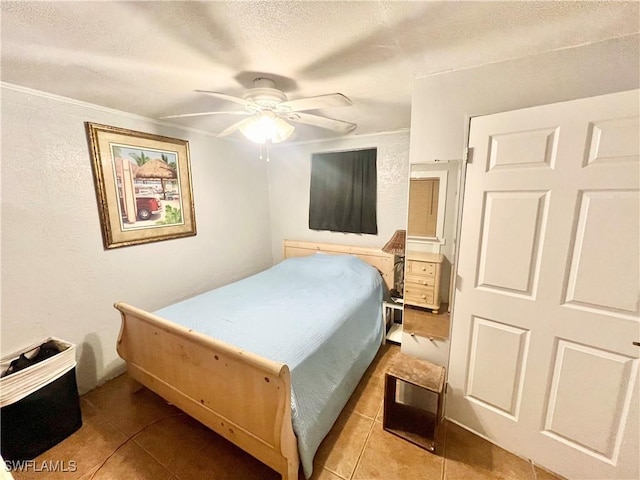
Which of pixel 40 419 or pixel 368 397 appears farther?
pixel 368 397

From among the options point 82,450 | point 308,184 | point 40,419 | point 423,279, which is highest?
point 308,184

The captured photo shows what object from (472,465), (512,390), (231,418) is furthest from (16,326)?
(512,390)

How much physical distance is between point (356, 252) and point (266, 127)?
1910 mm

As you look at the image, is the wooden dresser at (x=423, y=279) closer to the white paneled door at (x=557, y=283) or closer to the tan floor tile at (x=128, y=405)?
the white paneled door at (x=557, y=283)

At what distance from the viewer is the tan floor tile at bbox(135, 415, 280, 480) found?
5.04 ft

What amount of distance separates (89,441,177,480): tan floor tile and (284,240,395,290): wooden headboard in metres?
2.41

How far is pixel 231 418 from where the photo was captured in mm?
1516

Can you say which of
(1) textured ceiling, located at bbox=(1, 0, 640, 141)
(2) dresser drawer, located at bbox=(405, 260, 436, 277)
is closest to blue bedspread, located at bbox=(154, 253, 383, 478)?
(2) dresser drawer, located at bbox=(405, 260, 436, 277)

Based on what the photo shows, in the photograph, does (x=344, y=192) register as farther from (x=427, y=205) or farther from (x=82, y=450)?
(x=82, y=450)

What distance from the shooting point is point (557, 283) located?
4.45 ft

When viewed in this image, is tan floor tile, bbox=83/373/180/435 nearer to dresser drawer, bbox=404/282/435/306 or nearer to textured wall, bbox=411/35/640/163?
dresser drawer, bbox=404/282/435/306

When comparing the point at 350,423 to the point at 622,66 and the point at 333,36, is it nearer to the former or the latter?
the point at 333,36

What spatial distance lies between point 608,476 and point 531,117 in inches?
74.1

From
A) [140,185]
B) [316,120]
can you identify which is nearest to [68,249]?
[140,185]
